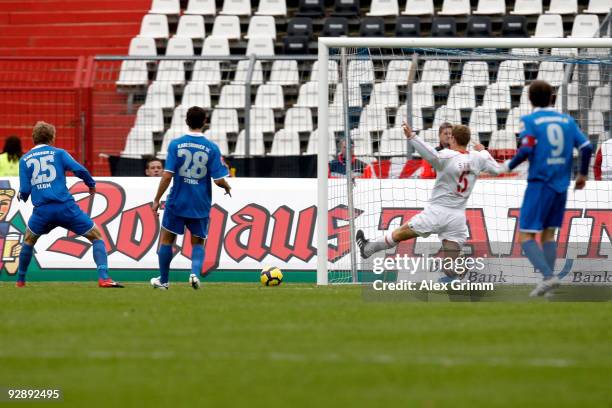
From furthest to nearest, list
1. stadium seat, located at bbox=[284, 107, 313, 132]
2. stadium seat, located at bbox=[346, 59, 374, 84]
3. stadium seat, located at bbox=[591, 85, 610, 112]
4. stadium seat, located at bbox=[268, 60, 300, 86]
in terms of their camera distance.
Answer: stadium seat, located at bbox=[284, 107, 313, 132] < stadium seat, located at bbox=[268, 60, 300, 86] < stadium seat, located at bbox=[591, 85, 610, 112] < stadium seat, located at bbox=[346, 59, 374, 84]

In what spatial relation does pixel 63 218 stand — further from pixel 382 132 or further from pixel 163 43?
pixel 163 43

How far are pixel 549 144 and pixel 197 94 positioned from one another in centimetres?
966

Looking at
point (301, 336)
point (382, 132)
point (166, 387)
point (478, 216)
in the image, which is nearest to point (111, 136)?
point (382, 132)

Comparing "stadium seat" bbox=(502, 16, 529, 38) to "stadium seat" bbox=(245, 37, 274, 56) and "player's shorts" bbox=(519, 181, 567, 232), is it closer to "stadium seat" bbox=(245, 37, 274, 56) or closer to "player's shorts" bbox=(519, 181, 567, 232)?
"stadium seat" bbox=(245, 37, 274, 56)

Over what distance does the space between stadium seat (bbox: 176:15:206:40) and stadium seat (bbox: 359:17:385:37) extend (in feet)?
11.5

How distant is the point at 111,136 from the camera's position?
19.0 metres

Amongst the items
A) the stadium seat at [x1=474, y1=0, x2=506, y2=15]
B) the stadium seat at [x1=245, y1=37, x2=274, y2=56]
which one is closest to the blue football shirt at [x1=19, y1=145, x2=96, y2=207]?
the stadium seat at [x1=245, y1=37, x2=274, y2=56]

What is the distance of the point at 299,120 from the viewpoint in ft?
64.2

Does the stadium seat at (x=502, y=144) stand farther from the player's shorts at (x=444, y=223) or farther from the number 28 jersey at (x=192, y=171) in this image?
the number 28 jersey at (x=192, y=171)

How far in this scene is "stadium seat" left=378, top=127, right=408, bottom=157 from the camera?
15.8m

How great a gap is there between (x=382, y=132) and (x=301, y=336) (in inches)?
335

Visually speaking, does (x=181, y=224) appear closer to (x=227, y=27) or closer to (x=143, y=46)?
(x=143, y=46)

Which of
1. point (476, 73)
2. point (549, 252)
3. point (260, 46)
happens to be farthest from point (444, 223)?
point (260, 46)

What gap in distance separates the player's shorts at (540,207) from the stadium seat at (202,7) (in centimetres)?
1535
